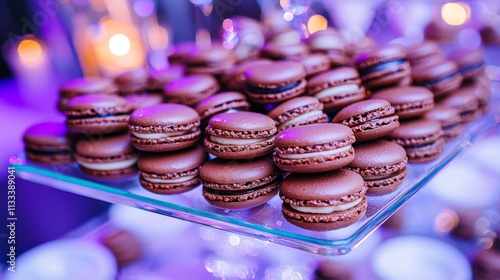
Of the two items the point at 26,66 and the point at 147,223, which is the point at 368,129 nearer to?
the point at 147,223

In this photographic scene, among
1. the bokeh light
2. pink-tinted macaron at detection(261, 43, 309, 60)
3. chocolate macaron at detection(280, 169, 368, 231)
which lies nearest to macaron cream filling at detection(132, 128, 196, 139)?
chocolate macaron at detection(280, 169, 368, 231)

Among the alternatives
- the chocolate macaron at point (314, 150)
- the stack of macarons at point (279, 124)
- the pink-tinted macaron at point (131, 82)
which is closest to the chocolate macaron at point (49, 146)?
the stack of macarons at point (279, 124)

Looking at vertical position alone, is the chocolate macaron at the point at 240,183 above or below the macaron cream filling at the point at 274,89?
below

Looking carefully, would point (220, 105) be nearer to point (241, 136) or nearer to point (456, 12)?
point (241, 136)

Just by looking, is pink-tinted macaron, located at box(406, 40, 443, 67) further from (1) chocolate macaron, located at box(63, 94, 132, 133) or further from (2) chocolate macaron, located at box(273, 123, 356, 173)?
(1) chocolate macaron, located at box(63, 94, 132, 133)

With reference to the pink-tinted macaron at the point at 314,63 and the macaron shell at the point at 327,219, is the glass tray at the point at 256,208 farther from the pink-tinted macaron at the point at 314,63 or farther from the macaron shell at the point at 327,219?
the pink-tinted macaron at the point at 314,63

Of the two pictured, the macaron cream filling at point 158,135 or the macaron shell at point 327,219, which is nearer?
the macaron shell at point 327,219
